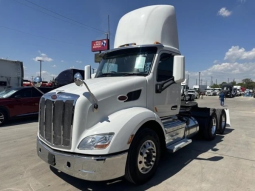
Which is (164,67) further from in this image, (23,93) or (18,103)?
(23,93)

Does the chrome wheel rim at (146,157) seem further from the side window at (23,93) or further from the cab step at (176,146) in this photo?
the side window at (23,93)

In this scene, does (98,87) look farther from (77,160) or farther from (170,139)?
(170,139)

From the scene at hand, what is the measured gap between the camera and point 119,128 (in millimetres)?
3119

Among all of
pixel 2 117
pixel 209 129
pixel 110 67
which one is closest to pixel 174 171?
pixel 110 67

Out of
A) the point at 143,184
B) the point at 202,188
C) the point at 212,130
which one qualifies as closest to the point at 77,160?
the point at 143,184

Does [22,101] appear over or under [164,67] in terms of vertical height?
under

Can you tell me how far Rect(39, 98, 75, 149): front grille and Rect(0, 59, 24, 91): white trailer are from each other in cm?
1281

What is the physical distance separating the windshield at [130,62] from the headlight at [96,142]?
64.3 inches

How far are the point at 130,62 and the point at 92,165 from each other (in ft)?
7.55

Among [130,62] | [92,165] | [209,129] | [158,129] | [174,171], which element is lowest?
[174,171]

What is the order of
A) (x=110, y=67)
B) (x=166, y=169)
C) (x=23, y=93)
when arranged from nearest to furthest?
(x=166, y=169), (x=110, y=67), (x=23, y=93)

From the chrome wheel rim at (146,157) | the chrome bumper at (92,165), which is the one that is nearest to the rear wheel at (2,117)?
the chrome bumper at (92,165)

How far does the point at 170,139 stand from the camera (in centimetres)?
450

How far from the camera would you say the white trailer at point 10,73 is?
14.3m
